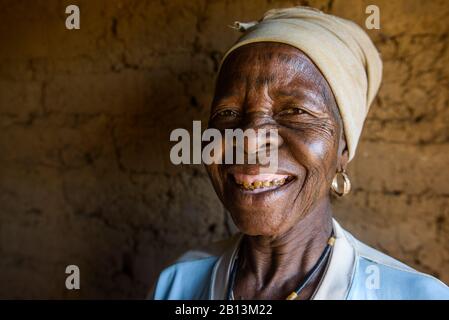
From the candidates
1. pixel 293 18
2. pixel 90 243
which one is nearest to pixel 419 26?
pixel 293 18

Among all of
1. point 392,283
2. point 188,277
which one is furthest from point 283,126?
point 188,277

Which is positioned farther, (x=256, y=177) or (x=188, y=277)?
(x=188, y=277)

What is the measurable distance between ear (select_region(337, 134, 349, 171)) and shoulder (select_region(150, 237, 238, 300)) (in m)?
0.54

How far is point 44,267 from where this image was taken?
101 inches

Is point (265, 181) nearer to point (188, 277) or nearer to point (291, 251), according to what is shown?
point (291, 251)

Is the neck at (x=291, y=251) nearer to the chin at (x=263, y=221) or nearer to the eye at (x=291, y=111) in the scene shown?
the chin at (x=263, y=221)

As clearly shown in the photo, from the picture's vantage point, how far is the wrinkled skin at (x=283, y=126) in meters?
1.29

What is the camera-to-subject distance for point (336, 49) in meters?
1.35

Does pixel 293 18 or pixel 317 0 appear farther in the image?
pixel 317 0

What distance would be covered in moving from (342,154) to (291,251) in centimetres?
38

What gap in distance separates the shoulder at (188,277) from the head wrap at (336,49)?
0.68 m

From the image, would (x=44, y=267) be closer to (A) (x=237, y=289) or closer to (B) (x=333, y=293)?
(A) (x=237, y=289)

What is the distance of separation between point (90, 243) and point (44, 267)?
403 millimetres

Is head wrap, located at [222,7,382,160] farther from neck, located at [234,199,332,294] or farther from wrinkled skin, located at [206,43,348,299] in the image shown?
neck, located at [234,199,332,294]
